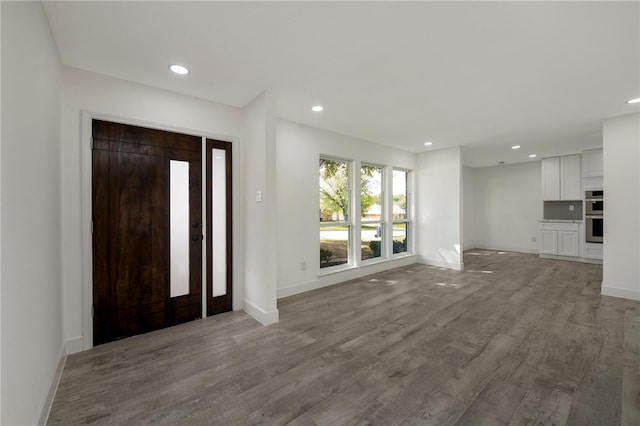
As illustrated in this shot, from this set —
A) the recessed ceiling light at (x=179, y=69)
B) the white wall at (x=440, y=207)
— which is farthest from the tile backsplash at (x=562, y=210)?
the recessed ceiling light at (x=179, y=69)

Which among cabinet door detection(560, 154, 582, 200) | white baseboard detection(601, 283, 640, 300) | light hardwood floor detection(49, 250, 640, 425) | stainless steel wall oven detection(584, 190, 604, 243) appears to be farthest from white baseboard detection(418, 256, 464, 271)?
cabinet door detection(560, 154, 582, 200)

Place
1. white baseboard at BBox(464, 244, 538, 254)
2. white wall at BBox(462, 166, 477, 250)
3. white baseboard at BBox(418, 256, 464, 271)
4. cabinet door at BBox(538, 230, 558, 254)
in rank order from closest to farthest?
white baseboard at BBox(418, 256, 464, 271), cabinet door at BBox(538, 230, 558, 254), white baseboard at BBox(464, 244, 538, 254), white wall at BBox(462, 166, 477, 250)

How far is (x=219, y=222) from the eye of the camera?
10.9 ft

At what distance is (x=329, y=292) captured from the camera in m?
4.16

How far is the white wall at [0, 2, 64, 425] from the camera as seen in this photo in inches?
48.5

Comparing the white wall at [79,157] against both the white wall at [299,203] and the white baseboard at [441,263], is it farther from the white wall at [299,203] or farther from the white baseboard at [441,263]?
the white baseboard at [441,263]

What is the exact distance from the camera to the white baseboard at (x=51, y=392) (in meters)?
1.61

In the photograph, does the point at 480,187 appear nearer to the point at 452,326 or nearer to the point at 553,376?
the point at 452,326

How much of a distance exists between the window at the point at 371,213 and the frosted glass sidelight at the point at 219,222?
2672 millimetres

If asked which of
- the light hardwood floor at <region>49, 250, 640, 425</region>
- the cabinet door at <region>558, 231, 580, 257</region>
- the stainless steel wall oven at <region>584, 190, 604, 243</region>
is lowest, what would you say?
the light hardwood floor at <region>49, 250, 640, 425</region>

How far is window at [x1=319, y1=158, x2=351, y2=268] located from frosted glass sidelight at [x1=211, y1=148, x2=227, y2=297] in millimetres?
1723

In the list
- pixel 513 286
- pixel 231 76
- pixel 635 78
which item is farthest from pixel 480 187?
pixel 231 76

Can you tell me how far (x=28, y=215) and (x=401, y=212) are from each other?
5.87 meters

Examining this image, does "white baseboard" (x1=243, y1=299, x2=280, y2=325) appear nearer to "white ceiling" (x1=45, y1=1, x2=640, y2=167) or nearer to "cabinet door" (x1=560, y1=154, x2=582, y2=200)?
"white ceiling" (x1=45, y1=1, x2=640, y2=167)
